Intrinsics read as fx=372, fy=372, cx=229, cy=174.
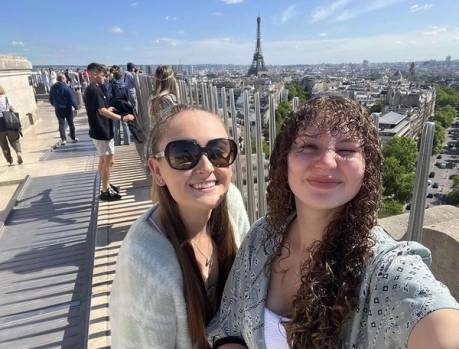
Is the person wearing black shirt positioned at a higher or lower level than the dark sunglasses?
lower

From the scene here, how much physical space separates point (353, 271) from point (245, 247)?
546mm

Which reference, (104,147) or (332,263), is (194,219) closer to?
(332,263)

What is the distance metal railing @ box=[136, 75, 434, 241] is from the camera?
1.46 metres

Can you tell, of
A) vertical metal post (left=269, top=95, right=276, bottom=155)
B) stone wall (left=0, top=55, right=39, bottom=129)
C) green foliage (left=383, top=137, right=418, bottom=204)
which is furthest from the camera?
green foliage (left=383, top=137, right=418, bottom=204)

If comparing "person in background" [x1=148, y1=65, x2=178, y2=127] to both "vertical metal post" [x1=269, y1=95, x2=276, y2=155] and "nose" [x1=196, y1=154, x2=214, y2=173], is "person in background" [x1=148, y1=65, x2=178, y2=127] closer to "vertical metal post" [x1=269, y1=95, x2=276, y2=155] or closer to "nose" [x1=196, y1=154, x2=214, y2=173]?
"vertical metal post" [x1=269, y1=95, x2=276, y2=155]

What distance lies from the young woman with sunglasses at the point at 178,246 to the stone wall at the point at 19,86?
43.7ft

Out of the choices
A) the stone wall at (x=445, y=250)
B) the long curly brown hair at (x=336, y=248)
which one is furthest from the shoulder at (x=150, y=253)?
the stone wall at (x=445, y=250)

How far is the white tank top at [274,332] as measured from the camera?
123 centimetres

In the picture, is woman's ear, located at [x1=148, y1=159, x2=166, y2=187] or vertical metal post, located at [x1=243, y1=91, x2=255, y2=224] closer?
woman's ear, located at [x1=148, y1=159, x2=166, y2=187]

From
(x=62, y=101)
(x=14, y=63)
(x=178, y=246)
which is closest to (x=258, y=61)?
(x=14, y=63)

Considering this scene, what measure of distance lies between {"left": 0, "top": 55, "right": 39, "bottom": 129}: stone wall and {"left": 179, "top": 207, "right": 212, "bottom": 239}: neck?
43.8 feet

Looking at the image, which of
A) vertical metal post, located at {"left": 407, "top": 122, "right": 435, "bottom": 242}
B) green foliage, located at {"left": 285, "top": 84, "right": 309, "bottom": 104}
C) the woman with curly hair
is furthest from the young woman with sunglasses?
vertical metal post, located at {"left": 407, "top": 122, "right": 435, "bottom": 242}

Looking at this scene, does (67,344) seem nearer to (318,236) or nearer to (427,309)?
(318,236)

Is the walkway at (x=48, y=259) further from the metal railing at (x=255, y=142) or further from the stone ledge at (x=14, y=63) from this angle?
the stone ledge at (x=14, y=63)
